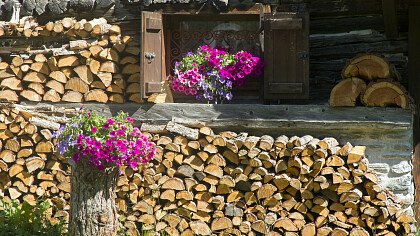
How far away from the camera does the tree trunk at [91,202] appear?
8.30m

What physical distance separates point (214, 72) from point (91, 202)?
7.34 ft

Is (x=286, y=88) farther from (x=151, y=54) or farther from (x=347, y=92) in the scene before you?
(x=151, y=54)

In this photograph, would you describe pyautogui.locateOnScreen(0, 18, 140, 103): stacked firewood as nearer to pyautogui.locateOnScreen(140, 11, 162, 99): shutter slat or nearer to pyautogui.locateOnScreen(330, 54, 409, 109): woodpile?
pyautogui.locateOnScreen(140, 11, 162, 99): shutter slat

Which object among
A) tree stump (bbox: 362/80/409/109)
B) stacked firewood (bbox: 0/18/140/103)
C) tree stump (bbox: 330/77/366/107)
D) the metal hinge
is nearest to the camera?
tree stump (bbox: 362/80/409/109)

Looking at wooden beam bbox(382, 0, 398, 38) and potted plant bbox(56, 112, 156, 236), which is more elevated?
wooden beam bbox(382, 0, 398, 38)

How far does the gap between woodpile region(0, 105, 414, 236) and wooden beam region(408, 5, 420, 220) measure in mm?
710

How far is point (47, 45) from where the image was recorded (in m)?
9.91

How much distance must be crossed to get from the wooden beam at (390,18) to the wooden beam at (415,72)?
0.20 meters

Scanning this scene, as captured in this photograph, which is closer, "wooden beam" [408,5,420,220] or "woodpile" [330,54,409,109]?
"woodpile" [330,54,409,109]

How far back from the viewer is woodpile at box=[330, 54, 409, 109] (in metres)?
8.71

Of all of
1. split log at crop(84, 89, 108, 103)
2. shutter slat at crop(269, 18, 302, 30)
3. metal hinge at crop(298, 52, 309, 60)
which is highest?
shutter slat at crop(269, 18, 302, 30)

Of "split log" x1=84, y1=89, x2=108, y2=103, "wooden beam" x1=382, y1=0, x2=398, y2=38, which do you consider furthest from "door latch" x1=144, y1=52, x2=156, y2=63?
"wooden beam" x1=382, y1=0, x2=398, y2=38

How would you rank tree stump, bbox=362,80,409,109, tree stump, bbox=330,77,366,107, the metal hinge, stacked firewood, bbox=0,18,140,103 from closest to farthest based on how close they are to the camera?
tree stump, bbox=362,80,409,109 < tree stump, bbox=330,77,366,107 < the metal hinge < stacked firewood, bbox=0,18,140,103

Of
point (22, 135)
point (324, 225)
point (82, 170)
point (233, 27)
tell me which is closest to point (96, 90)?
point (22, 135)
